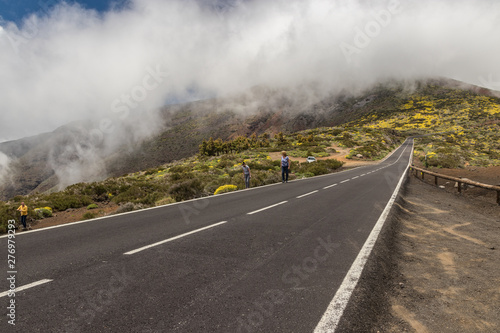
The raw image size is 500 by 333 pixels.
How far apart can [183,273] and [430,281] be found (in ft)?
11.7

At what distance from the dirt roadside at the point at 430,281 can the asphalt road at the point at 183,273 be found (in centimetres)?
42

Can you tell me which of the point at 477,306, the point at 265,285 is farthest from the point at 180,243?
the point at 477,306

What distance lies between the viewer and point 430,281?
3.92 metres

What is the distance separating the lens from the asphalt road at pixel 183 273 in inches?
105

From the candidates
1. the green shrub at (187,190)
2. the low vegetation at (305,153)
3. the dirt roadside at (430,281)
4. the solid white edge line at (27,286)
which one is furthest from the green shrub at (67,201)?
the dirt roadside at (430,281)

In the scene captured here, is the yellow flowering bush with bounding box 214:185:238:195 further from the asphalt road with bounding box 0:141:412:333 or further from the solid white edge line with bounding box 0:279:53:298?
the solid white edge line with bounding box 0:279:53:298

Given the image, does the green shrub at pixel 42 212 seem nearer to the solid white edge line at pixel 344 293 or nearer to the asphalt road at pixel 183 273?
the asphalt road at pixel 183 273

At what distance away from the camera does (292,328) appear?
2582 millimetres

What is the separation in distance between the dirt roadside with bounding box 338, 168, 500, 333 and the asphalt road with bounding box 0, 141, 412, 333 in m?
0.42

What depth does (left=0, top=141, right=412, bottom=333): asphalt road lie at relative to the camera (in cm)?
266

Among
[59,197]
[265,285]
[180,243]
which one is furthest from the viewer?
[59,197]

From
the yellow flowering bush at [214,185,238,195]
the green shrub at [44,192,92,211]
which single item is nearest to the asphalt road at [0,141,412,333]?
the green shrub at [44,192,92,211]

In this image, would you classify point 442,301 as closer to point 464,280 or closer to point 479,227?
point 464,280

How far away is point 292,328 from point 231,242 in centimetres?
270
